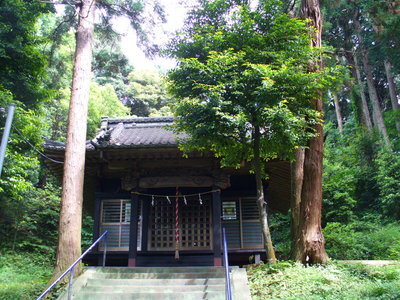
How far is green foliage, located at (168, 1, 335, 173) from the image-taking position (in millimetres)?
6824

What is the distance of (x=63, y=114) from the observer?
2227cm

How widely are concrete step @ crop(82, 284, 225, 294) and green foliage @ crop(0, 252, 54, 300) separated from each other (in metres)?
1.32

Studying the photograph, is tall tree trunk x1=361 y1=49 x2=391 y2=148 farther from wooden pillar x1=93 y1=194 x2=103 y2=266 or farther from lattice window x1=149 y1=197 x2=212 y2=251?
wooden pillar x1=93 y1=194 x2=103 y2=266

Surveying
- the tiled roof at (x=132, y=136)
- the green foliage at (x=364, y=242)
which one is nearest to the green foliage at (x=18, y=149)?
the tiled roof at (x=132, y=136)

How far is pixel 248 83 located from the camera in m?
7.12

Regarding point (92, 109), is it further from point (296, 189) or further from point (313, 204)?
point (313, 204)

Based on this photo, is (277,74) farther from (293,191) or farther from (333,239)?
(333,239)

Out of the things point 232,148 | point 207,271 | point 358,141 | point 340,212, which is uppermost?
point 358,141

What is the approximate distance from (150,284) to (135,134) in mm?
5650

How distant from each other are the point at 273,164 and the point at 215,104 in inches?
142

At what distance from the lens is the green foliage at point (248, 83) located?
682cm

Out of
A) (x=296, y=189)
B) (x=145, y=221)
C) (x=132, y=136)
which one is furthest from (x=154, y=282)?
(x=132, y=136)

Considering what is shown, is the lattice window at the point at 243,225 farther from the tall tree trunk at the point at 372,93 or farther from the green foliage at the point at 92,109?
the green foliage at the point at 92,109

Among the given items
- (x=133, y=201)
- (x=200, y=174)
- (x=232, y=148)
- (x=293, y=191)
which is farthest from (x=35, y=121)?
(x=293, y=191)
